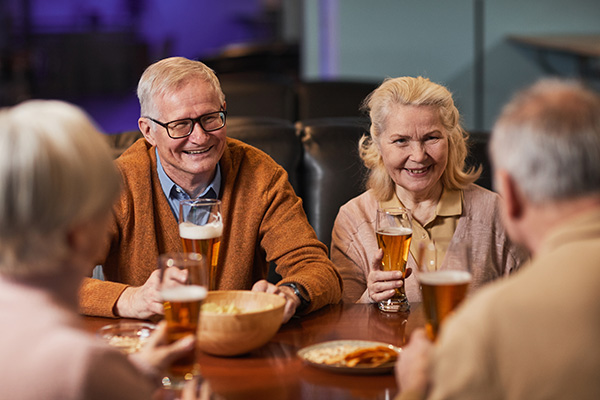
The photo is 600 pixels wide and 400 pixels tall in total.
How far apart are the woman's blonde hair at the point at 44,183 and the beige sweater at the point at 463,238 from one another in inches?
51.2

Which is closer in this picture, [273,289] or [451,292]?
[451,292]

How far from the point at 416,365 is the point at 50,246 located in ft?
1.74

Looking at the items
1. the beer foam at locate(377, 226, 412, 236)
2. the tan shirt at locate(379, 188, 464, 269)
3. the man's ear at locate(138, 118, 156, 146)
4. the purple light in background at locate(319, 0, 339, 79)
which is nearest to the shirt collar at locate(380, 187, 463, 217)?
the tan shirt at locate(379, 188, 464, 269)

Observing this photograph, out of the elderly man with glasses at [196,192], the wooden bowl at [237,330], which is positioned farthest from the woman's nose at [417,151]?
the wooden bowl at [237,330]

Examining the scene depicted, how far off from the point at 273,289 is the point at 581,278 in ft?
2.66

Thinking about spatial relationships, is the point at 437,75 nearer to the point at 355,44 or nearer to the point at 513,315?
the point at 355,44

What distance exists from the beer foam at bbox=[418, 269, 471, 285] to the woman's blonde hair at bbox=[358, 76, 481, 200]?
38.1 inches

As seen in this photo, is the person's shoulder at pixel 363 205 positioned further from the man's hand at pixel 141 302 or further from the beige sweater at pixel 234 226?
the man's hand at pixel 141 302

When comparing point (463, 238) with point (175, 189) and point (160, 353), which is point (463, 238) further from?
point (160, 353)

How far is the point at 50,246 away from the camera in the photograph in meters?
0.91

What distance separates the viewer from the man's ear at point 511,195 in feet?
3.25

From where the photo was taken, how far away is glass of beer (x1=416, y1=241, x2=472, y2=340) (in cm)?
127

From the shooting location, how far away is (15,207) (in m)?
0.88

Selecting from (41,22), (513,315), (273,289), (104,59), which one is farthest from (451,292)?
(41,22)
